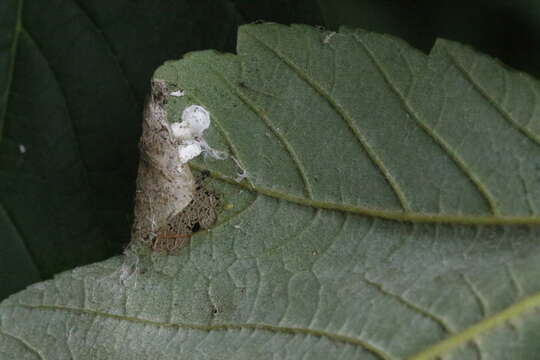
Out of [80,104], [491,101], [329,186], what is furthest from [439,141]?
[80,104]

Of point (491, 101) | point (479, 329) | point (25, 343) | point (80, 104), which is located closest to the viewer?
point (479, 329)

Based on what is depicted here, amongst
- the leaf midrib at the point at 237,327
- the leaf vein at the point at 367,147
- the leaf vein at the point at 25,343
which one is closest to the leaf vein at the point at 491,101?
the leaf vein at the point at 367,147

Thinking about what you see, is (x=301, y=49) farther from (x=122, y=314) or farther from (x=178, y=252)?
(x=122, y=314)

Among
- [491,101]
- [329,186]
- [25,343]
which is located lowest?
[25,343]

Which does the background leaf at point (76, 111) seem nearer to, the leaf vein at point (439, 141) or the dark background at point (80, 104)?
the dark background at point (80, 104)

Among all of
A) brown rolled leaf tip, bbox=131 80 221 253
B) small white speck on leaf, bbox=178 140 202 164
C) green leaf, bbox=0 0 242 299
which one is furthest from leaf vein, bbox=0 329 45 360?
small white speck on leaf, bbox=178 140 202 164

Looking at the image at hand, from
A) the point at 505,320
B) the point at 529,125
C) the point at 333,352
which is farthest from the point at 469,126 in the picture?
the point at 333,352

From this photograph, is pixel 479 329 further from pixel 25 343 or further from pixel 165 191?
pixel 25 343

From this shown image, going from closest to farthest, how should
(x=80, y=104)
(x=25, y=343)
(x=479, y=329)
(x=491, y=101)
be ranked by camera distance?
(x=479, y=329) < (x=491, y=101) < (x=25, y=343) < (x=80, y=104)
